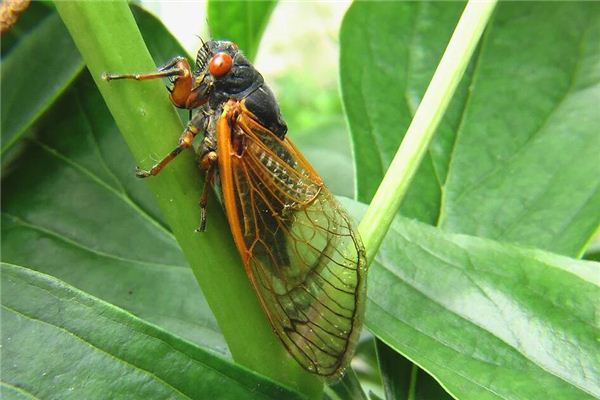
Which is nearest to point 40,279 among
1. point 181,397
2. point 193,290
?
point 181,397

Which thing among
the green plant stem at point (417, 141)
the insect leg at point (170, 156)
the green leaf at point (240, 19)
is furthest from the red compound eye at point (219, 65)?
the green plant stem at point (417, 141)

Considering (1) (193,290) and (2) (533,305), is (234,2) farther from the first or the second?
(2) (533,305)

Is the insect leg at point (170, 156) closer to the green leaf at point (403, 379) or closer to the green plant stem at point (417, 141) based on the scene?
the green plant stem at point (417, 141)

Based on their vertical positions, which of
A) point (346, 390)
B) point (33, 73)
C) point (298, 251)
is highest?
point (33, 73)

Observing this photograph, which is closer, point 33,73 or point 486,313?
point 486,313

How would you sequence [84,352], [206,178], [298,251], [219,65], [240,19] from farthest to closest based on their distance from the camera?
[240,19] → [219,65] → [298,251] → [206,178] → [84,352]

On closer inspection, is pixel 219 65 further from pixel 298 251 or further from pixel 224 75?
pixel 298 251

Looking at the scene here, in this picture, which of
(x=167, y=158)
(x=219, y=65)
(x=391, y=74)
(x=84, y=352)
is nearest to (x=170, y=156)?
(x=167, y=158)
